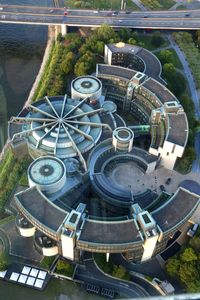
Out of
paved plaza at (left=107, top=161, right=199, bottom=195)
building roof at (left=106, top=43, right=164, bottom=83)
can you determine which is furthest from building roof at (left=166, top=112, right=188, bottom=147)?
building roof at (left=106, top=43, right=164, bottom=83)

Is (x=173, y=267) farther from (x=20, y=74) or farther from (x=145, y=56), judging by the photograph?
(x=20, y=74)

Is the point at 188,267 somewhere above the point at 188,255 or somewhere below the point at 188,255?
below

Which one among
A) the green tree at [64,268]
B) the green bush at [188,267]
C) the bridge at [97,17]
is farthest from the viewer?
the bridge at [97,17]

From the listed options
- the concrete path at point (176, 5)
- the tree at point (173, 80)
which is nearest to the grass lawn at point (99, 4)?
the concrete path at point (176, 5)

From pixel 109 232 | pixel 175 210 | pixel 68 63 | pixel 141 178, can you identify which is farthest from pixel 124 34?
→ pixel 109 232

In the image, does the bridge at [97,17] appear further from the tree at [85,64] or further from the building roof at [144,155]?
the building roof at [144,155]

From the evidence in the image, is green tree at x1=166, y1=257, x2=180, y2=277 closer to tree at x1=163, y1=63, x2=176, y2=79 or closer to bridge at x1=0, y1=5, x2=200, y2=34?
tree at x1=163, y1=63, x2=176, y2=79
